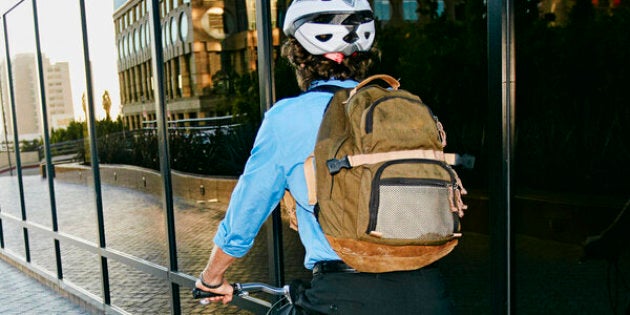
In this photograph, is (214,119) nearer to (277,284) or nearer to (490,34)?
(277,284)

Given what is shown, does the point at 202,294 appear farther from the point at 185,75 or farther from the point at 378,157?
the point at 185,75

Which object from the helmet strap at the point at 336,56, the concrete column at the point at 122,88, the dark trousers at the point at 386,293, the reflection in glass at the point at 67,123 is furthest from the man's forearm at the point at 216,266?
the reflection in glass at the point at 67,123

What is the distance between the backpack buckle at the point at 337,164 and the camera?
1552 mm

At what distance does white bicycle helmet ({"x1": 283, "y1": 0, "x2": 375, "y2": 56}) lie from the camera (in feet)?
6.00

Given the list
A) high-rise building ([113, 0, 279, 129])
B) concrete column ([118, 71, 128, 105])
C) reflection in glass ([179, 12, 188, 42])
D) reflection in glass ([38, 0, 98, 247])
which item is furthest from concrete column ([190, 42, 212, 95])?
reflection in glass ([38, 0, 98, 247])

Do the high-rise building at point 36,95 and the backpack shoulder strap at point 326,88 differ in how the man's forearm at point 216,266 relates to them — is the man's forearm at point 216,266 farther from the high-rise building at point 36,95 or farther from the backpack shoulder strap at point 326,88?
the high-rise building at point 36,95

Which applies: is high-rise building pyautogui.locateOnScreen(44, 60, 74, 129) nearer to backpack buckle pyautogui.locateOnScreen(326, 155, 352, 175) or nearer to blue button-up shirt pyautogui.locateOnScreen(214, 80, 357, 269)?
blue button-up shirt pyautogui.locateOnScreen(214, 80, 357, 269)

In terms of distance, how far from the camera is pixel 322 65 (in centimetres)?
188

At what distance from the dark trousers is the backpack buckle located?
328 millimetres

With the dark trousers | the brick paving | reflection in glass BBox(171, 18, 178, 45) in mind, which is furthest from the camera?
reflection in glass BBox(171, 18, 178, 45)

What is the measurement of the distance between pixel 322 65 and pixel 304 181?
382 mm

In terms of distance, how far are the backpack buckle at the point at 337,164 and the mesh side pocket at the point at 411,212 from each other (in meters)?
0.11

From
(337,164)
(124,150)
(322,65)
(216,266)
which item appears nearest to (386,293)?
(337,164)

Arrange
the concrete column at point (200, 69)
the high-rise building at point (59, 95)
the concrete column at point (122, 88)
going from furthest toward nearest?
the high-rise building at point (59, 95) < the concrete column at point (122, 88) < the concrete column at point (200, 69)
